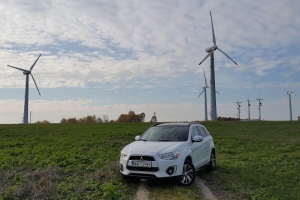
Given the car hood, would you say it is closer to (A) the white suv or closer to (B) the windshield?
(A) the white suv

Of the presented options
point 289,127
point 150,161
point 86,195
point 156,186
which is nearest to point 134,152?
point 150,161

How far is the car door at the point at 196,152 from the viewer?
964 centimetres

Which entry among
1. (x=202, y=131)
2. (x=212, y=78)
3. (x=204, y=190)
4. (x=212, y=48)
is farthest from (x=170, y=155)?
(x=212, y=48)

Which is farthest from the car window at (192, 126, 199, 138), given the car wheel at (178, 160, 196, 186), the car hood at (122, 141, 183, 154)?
the car wheel at (178, 160, 196, 186)

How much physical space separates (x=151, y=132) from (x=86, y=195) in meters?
3.49

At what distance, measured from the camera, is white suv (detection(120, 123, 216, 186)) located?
8.38 m

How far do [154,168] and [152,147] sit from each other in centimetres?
68

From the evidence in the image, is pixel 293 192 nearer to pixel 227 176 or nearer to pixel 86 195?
pixel 227 176

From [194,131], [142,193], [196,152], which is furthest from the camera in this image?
[194,131]

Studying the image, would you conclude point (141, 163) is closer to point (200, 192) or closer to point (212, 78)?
point (200, 192)

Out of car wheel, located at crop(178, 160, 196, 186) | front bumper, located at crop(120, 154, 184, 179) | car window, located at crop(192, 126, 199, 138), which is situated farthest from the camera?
car window, located at crop(192, 126, 199, 138)

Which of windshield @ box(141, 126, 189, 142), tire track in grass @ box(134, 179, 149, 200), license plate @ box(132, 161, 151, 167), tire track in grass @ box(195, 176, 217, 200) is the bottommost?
tire track in grass @ box(195, 176, 217, 200)

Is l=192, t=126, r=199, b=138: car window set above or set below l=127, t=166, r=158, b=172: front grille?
above

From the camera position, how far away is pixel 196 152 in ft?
32.4
